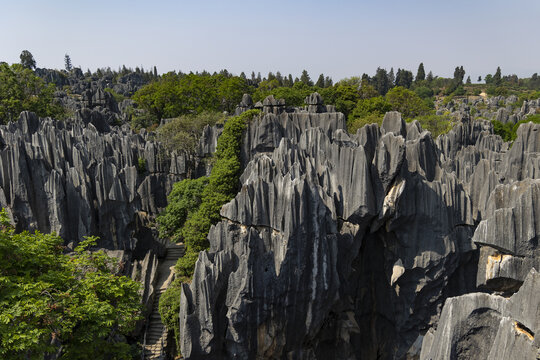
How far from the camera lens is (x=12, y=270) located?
11.1m

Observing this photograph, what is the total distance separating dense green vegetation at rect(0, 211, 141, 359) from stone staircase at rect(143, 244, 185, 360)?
4287 mm

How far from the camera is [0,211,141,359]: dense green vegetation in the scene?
9.19 m

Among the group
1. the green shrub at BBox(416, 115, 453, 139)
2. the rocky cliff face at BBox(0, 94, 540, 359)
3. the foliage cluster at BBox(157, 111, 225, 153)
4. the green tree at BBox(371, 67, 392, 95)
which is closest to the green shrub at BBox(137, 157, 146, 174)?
the foliage cluster at BBox(157, 111, 225, 153)

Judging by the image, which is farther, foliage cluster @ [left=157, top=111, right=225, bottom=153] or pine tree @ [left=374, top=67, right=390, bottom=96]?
pine tree @ [left=374, top=67, right=390, bottom=96]

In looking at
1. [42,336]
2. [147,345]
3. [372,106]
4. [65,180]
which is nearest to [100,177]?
[65,180]

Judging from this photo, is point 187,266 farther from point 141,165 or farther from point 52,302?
point 141,165

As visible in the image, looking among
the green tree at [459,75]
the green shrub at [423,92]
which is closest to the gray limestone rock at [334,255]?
the green shrub at [423,92]

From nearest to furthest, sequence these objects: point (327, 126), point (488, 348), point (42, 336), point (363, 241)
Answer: point (488, 348) → point (42, 336) → point (363, 241) → point (327, 126)

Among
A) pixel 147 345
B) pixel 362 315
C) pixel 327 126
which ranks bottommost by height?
pixel 147 345

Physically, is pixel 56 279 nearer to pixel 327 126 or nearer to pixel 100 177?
pixel 100 177

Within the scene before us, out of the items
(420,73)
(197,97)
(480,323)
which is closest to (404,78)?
(420,73)

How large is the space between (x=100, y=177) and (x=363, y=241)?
1462 cm

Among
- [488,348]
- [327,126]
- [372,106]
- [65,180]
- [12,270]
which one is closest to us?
[488,348]

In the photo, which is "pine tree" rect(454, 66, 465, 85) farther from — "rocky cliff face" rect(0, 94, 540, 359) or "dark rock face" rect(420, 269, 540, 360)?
"dark rock face" rect(420, 269, 540, 360)
